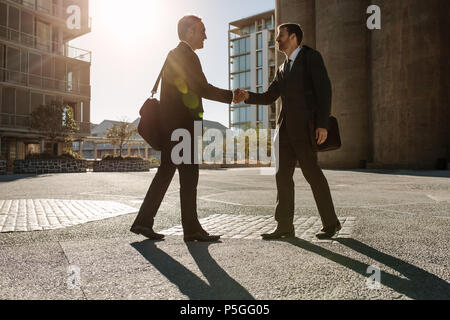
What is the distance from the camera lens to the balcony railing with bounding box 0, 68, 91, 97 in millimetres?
A: 29234

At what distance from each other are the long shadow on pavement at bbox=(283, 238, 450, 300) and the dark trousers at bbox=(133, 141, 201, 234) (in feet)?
3.01

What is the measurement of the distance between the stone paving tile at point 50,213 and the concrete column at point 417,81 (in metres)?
18.8

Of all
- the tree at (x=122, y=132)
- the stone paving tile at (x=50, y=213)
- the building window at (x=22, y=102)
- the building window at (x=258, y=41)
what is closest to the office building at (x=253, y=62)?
the building window at (x=258, y=41)

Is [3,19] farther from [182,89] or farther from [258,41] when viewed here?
[258,41]

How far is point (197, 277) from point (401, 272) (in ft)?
3.96

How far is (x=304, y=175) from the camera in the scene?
11.4 feet

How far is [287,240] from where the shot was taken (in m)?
3.36

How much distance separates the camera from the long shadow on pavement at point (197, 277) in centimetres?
193

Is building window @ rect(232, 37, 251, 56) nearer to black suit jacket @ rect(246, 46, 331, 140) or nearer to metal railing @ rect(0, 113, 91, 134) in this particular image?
metal railing @ rect(0, 113, 91, 134)

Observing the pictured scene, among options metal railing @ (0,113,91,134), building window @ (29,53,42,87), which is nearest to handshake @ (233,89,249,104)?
metal railing @ (0,113,91,134)

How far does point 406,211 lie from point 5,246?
15.3 feet
